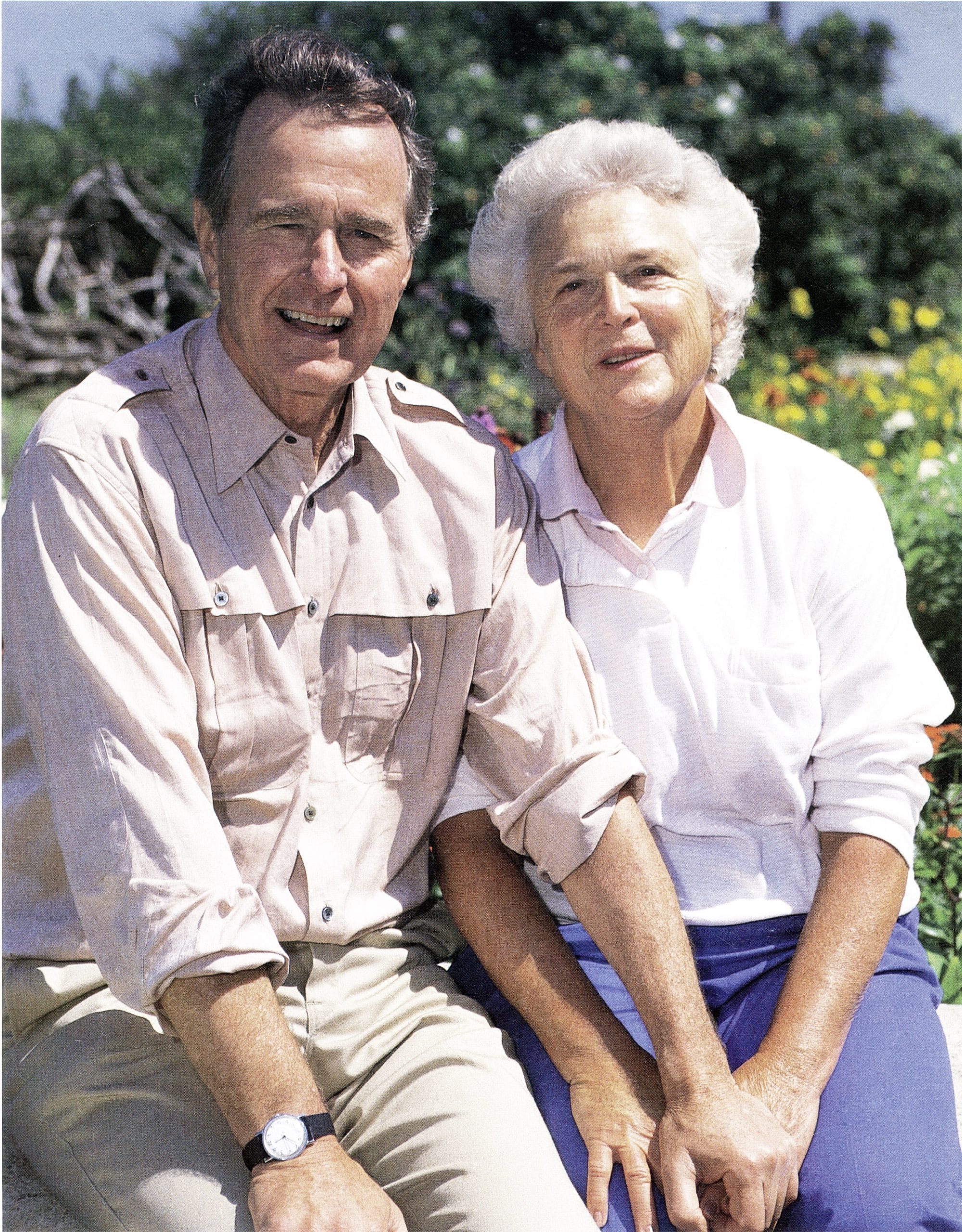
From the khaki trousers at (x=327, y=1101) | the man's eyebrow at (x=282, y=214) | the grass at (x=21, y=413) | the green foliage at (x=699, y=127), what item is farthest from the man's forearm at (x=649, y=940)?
the green foliage at (x=699, y=127)

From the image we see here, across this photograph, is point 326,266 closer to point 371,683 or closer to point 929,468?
point 371,683

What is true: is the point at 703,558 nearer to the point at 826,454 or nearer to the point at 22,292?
the point at 826,454

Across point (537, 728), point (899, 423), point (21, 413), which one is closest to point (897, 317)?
point (899, 423)

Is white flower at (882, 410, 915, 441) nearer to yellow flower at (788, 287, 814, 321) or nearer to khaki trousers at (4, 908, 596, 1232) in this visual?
yellow flower at (788, 287, 814, 321)

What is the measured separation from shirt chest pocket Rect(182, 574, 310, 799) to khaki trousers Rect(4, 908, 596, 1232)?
32 cm

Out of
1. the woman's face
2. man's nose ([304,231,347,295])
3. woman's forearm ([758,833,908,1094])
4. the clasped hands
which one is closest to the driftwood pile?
the woman's face

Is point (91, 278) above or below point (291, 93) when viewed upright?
below

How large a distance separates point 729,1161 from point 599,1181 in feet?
0.67

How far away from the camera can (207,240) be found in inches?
89.9

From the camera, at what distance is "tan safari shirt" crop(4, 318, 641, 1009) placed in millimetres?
1934

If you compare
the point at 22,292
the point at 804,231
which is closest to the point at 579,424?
the point at 804,231

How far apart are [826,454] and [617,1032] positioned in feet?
3.72

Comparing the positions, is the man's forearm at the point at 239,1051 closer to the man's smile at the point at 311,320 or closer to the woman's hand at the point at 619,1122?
the woman's hand at the point at 619,1122

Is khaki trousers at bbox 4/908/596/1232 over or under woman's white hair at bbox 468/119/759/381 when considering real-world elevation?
under
